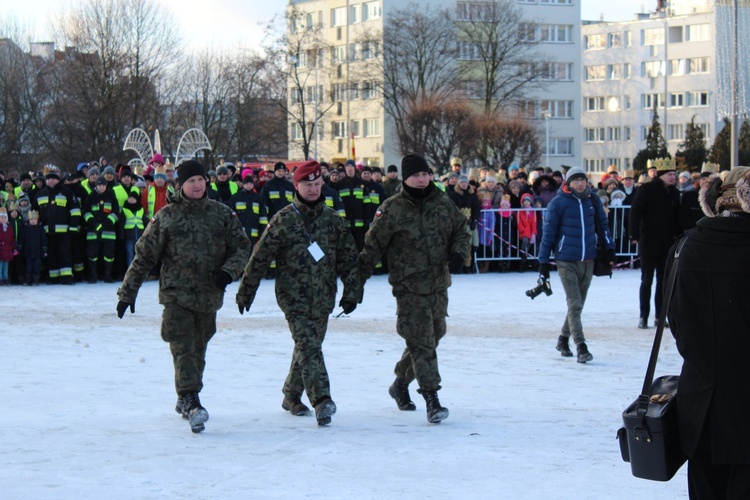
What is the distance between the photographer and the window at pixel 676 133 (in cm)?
10106

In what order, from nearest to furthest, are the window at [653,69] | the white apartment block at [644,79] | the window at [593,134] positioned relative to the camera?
the white apartment block at [644,79] < the window at [653,69] < the window at [593,134]

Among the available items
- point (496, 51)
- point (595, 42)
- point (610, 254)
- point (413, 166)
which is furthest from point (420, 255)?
point (595, 42)

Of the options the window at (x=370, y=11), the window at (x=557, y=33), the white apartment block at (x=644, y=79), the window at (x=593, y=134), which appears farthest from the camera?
the window at (x=593, y=134)

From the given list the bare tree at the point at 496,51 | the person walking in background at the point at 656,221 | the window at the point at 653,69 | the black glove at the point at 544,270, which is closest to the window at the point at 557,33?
the window at the point at 653,69

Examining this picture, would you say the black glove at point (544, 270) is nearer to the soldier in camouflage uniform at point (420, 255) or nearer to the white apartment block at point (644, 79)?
the soldier in camouflage uniform at point (420, 255)

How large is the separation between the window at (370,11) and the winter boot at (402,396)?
7882cm

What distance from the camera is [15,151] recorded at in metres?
48.2

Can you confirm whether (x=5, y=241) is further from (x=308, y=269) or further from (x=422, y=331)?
(x=422, y=331)

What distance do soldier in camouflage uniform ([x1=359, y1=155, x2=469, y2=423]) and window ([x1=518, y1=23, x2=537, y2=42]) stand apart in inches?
2855

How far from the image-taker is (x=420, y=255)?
27.3ft

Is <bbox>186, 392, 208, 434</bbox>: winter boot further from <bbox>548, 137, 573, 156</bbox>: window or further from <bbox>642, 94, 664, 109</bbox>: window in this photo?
<bbox>642, 94, 664, 109</bbox>: window

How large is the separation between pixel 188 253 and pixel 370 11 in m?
80.5

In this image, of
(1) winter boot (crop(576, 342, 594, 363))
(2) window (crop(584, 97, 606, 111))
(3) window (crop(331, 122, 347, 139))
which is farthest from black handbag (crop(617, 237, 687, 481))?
(2) window (crop(584, 97, 606, 111))

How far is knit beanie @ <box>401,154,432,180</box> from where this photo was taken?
8445mm
